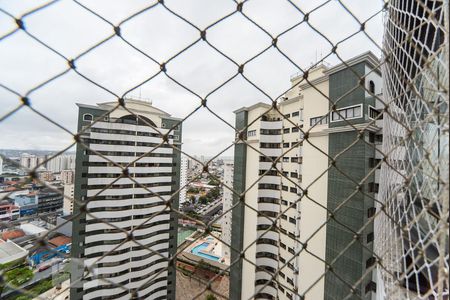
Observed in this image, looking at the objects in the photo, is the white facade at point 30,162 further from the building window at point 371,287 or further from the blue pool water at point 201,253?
the blue pool water at point 201,253

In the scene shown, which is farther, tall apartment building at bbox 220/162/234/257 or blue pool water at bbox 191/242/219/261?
tall apartment building at bbox 220/162/234/257

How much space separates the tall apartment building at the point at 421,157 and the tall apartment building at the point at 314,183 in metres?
1.18

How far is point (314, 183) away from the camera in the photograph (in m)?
2.15

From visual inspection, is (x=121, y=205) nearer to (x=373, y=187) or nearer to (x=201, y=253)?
(x=201, y=253)

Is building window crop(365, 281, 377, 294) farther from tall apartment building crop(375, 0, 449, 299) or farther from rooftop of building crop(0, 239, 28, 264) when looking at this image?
rooftop of building crop(0, 239, 28, 264)

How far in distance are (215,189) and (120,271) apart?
1061 cm

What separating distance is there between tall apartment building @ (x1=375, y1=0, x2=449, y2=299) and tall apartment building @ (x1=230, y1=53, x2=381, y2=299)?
3.86ft

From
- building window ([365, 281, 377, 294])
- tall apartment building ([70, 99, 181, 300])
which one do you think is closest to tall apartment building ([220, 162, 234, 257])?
tall apartment building ([70, 99, 181, 300])

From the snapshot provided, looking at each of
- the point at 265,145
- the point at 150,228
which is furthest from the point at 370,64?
the point at 150,228

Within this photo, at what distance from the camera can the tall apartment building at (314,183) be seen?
407 cm

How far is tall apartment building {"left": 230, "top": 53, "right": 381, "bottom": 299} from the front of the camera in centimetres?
407

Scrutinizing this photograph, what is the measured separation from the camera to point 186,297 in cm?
820

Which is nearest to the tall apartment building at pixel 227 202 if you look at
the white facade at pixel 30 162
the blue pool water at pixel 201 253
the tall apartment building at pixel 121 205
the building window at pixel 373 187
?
the blue pool water at pixel 201 253

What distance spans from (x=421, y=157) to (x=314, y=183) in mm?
1492
